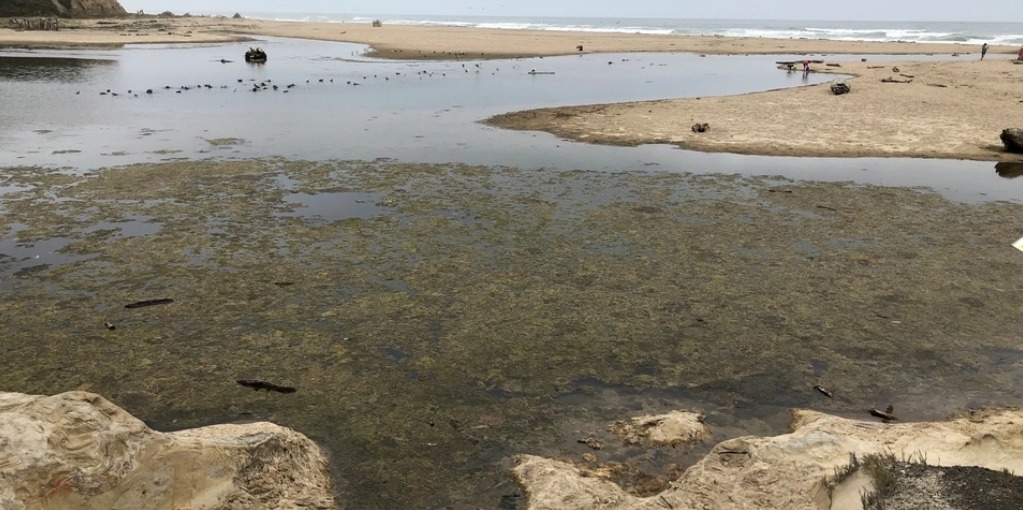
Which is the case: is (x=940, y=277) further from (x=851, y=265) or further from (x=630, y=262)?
(x=630, y=262)

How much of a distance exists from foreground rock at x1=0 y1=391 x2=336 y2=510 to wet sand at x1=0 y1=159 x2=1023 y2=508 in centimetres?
56

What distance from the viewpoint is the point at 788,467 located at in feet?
14.5

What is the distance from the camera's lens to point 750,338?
267 inches

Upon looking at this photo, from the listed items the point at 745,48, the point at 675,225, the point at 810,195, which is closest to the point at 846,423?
the point at 675,225

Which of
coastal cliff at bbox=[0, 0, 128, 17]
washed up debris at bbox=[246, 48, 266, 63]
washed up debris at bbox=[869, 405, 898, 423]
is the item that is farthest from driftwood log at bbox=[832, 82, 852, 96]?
coastal cliff at bbox=[0, 0, 128, 17]

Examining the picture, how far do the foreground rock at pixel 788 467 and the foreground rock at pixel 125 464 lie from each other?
157 cm

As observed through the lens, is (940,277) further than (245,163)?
No

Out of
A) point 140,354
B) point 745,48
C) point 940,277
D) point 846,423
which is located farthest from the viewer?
point 745,48

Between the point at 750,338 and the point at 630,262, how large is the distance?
2.25 m

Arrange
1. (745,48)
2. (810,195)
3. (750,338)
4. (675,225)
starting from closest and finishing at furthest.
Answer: (750,338) < (675,225) < (810,195) < (745,48)

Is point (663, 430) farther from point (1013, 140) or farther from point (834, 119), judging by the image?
point (834, 119)

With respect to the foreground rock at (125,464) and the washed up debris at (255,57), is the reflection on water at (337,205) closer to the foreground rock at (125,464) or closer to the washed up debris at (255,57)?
the foreground rock at (125,464)

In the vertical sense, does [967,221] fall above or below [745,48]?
below

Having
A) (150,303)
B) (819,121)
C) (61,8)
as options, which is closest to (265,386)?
(150,303)
